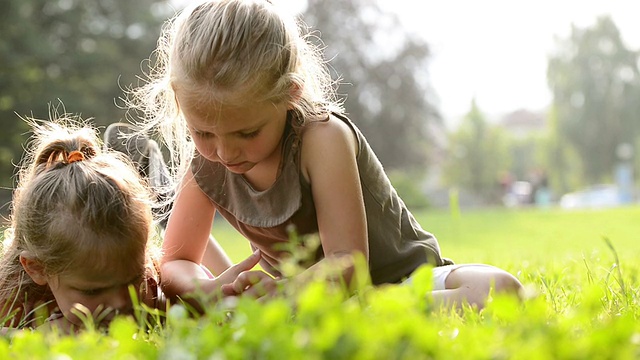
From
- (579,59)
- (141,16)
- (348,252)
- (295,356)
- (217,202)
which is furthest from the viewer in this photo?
(579,59)

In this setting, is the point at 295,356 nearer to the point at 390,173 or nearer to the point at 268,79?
the point at 268,79

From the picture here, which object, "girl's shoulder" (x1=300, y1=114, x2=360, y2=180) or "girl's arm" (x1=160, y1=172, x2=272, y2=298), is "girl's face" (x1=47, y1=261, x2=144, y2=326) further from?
"girl's shoulder" (x1=300, y1=114, x2=360, y2=180)

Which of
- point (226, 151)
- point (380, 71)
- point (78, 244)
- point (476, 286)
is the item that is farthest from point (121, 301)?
point (380, 71)

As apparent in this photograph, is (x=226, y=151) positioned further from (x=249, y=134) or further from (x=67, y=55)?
(x=67, y=55)

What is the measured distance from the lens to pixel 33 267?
98.6 inches

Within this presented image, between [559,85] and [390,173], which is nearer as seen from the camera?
[390,173]

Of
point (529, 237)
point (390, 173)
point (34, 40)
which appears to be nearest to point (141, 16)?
point (34, 40)

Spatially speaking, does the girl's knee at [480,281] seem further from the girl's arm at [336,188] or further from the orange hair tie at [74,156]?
the orange hair tie at [74,156]

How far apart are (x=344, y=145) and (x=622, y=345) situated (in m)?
1.54

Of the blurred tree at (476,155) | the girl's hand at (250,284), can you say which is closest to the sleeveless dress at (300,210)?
the girl's hand at (250,284)

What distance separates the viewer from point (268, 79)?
2.44m

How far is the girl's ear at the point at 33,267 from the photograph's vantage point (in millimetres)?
2488

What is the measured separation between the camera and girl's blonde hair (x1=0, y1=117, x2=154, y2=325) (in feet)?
7.80

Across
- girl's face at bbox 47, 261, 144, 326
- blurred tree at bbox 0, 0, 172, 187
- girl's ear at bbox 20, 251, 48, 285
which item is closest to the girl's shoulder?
girl's face at bbox 47, 261, 144, 326
